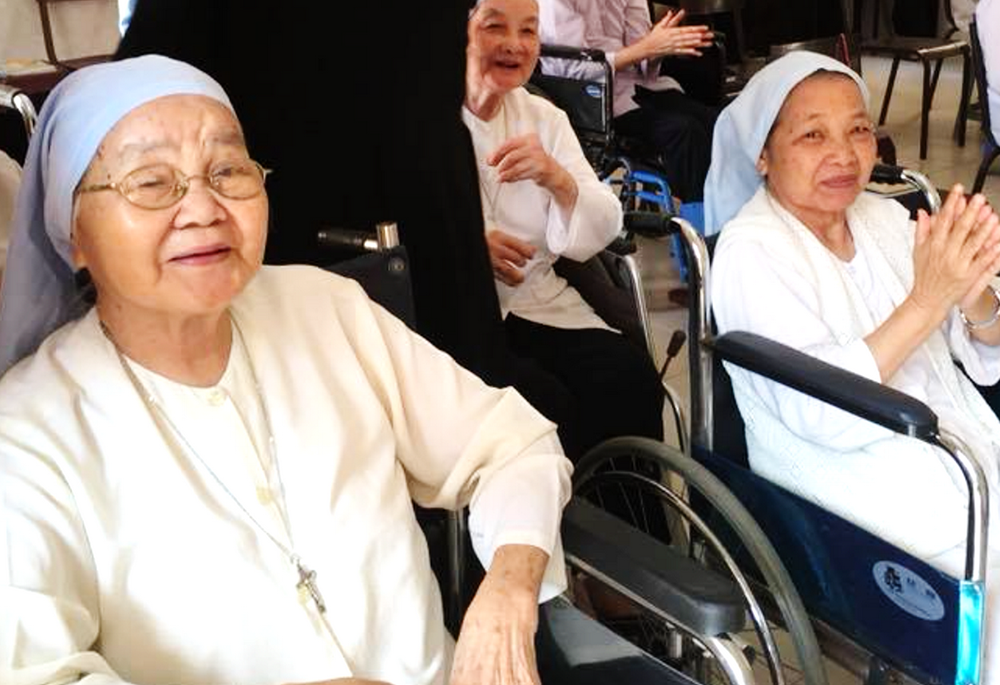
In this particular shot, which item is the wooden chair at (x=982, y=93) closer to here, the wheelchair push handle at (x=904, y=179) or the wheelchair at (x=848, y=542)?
the wheelchair push handle at (x=904, y=179)

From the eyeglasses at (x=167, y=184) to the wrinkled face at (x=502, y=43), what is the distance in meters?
1.12

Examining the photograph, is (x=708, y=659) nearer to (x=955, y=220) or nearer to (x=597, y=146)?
(x=955, y=220)

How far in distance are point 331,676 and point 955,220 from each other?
1.04 meters

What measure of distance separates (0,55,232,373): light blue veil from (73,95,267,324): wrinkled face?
0.5 inches

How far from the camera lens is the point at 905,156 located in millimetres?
A: 5625

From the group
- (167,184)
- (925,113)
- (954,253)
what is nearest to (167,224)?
(167,184)

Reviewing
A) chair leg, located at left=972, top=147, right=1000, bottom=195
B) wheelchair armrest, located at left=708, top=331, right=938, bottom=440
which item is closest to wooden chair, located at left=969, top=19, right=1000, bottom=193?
chair leg, located at left=972, top=147, right=1000, bottom=195

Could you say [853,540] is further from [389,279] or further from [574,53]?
[574,53]

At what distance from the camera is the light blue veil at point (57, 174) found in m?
1.18

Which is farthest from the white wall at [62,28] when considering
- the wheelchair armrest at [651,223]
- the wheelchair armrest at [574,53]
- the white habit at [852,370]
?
the white habit at [852,370]

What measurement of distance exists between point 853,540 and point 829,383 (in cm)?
25

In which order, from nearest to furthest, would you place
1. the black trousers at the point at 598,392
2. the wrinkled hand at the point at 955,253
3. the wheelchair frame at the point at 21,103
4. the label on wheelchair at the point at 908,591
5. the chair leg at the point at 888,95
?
the label on wheelchair at the point at 908,591, the wrinkled hand at the point at 955,253, the wheelchair frame at the point at 21,103, the black trousers at the point at 598,392, the chair leg at the point at 888,95

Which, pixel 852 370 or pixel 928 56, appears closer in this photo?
pixel 852 370

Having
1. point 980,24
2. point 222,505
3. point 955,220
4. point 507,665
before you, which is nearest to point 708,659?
point 507,665
